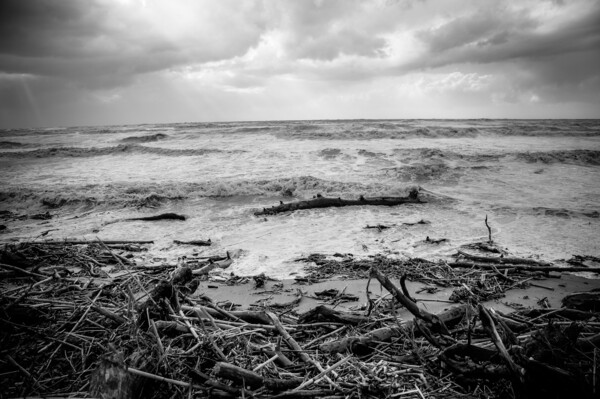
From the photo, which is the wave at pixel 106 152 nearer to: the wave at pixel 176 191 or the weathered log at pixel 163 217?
the wave at pixel 176 191

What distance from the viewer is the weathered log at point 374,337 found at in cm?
223

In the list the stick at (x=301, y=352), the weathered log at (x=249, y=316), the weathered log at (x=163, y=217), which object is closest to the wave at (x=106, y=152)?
the weathered log at (x=163, y=217)

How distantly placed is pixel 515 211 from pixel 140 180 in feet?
44.1

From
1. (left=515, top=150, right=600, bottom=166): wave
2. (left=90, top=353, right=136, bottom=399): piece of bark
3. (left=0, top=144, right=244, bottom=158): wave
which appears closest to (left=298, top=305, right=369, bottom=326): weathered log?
(left=90, top=353, right=136, bottom=399): piece of bark

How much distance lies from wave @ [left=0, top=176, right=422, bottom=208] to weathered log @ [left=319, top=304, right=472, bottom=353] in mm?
7752

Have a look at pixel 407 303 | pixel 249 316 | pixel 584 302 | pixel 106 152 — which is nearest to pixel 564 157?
pixel 584 302

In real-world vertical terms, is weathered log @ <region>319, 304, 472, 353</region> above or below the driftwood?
above

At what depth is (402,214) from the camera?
823cm

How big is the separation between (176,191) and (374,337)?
9.94 meters

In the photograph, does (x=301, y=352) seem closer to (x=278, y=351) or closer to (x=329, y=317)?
(x=278, y=351)

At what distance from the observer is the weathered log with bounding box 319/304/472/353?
2229 mm

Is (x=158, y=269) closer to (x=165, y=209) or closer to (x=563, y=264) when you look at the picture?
(x=165, y=209)

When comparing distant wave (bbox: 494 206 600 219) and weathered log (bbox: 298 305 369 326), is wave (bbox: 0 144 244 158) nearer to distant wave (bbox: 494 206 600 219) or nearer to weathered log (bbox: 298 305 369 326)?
distant wave (bbox: 494 206 600 219)

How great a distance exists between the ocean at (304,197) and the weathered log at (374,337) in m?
2.65
